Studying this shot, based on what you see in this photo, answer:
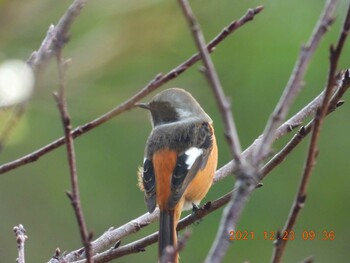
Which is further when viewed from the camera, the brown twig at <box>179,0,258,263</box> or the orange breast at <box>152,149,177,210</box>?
the orange breast at <box>152,149,177,210</box>

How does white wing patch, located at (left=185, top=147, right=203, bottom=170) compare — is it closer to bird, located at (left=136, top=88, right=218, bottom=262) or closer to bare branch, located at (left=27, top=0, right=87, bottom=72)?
bird, located at (left=136, top=88, right=218, bottom=262)

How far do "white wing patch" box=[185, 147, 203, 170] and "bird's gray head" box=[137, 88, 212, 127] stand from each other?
471mm

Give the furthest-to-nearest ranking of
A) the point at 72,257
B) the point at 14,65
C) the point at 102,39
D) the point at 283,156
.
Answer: the point at 102,39, the point at 14,65, the point at 72,257, the point at 283,156

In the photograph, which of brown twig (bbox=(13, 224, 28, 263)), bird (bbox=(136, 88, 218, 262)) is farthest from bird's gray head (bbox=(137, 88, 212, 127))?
brown twig (bbox=(13, 224, 28, 263))

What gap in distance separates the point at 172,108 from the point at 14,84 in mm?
1667

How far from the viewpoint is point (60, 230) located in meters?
10.6

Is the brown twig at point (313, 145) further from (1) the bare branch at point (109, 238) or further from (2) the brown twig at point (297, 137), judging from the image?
(1) the bare branch at point (109, 238)

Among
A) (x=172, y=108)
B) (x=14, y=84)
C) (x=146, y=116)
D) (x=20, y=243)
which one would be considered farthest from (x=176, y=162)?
(x=146, y=116)

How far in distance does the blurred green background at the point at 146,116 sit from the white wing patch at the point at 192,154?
→ 2.20 m

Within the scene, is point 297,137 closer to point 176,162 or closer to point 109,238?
point 109,238

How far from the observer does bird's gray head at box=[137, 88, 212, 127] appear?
17.9 feet

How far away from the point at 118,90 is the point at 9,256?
3455 millimetres

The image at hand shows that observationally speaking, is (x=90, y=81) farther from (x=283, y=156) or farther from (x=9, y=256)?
(x=283, y=156)

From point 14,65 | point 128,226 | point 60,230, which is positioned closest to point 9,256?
point 60,230
